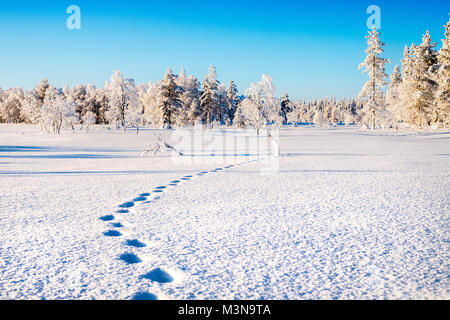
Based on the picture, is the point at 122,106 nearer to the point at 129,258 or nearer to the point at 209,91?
the point at 209,91

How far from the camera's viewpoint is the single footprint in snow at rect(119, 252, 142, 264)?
2.96 metres

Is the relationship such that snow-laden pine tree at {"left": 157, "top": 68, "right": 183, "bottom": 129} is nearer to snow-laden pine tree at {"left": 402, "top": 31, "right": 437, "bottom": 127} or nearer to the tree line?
the tree line

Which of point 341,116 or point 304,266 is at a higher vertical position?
point 341,116

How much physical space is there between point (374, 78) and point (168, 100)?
30.3m

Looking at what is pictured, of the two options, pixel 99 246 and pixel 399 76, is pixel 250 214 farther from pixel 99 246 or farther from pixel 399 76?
pixel 399 76

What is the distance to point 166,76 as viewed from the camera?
47812 mm

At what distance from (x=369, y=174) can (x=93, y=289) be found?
8038 millimetres

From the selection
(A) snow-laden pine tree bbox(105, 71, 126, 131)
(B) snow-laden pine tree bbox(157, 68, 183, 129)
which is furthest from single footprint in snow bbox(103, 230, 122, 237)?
(B) snow-laden pine tree bbox(157, 68, 183, 129)

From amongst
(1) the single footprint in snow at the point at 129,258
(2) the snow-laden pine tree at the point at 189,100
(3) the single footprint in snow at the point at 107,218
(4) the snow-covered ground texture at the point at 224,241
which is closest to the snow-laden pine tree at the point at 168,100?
(2) the snow-laden pine tree at the point at 189,100

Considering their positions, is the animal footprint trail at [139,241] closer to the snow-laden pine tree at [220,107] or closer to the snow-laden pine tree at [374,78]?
the snow-laden pine tree at [374,78]

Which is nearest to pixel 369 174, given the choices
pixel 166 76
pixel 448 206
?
pixel 448 206

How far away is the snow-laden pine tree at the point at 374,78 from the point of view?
39.4 metres

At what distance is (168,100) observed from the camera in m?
47.9

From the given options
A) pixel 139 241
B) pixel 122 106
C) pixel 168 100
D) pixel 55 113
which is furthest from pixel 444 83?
pixel 55 113
